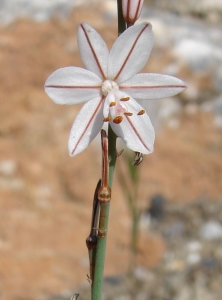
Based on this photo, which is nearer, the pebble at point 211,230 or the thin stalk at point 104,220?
the thin stalk at point 104,220

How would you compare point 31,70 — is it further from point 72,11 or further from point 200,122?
point 200,122

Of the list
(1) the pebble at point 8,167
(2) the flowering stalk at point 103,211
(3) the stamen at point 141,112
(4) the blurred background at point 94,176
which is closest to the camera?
(2) the flowering stalk at point 103,211

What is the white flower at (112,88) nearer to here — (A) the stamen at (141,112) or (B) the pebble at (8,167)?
(A) the stamen at (141,112)

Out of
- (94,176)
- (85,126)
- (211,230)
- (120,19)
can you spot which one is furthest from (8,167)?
(120,19)

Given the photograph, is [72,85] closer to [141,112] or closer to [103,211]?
[141,112]

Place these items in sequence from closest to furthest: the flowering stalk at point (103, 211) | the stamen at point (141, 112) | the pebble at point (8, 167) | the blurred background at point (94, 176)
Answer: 1. the flowering stalk at point (103, 211)
2. the stamen at point (141, 112)
3. the blurred background at point (94, 176)
4. the pebble at point (8, 167)

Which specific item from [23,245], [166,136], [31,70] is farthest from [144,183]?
[31,70]

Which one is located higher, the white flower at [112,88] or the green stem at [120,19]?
the green stem at [120,19]

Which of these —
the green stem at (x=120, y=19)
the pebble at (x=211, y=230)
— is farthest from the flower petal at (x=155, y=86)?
the pebble at (x=211, y=230)
